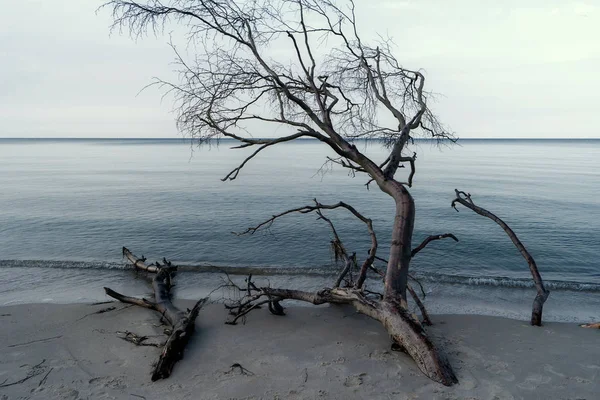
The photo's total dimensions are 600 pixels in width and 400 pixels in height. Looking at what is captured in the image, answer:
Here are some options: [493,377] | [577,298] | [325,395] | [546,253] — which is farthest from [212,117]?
[546,253]

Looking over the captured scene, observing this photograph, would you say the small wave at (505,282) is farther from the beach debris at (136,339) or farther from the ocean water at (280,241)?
the beach debris at (136,339)

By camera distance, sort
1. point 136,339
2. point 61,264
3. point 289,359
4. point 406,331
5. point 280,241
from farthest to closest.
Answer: point 280,241
point 61,264
point 136,339
point 289,359
point 406,331

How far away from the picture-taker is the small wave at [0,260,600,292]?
12680 millimetres

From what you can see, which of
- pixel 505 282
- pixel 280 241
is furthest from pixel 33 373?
pixel 505 282

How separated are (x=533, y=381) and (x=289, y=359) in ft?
12.5

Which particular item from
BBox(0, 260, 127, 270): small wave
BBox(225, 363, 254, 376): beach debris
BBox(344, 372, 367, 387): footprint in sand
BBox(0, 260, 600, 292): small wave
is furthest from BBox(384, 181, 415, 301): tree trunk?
BBox(0, 260, 127, 270): small wave

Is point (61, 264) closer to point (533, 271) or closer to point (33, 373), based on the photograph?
point (33, 373)

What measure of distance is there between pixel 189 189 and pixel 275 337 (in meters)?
27.1

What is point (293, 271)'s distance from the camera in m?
14.1

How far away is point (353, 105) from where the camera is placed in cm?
880

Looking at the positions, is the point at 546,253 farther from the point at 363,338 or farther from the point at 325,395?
the point at 325,395

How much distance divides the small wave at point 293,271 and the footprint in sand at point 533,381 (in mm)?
6600

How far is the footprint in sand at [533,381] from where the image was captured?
19.7 feet

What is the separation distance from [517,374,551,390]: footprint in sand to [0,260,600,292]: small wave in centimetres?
660
